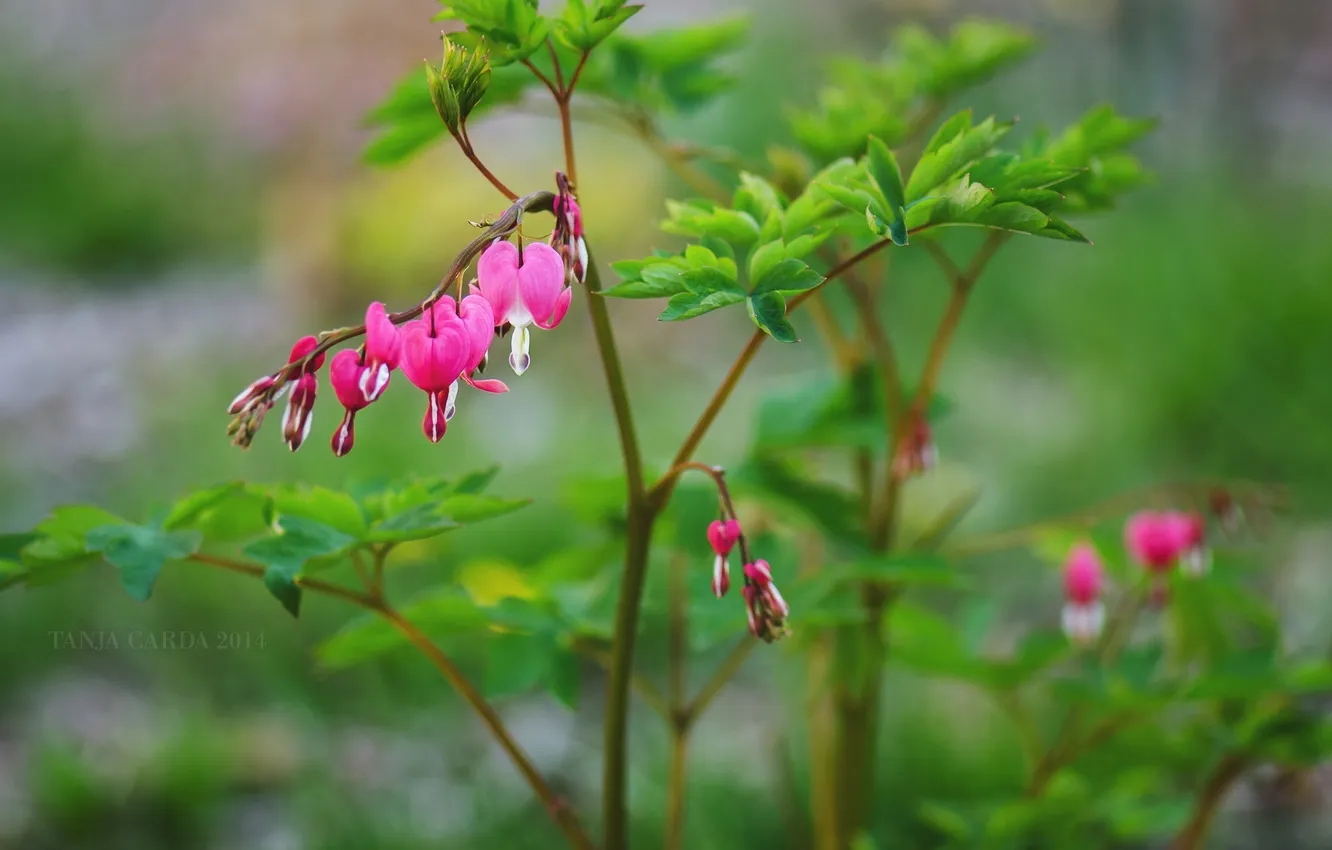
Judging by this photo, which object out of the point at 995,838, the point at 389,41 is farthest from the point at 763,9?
the point at 995,838

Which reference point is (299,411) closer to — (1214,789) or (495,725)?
(495,725)

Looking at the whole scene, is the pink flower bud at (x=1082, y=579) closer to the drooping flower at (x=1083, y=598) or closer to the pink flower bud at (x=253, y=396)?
the drooping flower at (x=1083, y=598)

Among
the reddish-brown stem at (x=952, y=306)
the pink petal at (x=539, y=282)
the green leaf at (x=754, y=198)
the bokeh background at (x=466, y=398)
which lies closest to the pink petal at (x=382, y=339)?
the pink petal at (x=539, y=282)

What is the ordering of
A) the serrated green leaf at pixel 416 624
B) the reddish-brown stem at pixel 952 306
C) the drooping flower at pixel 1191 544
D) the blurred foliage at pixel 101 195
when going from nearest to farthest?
1. the serrated green leaf at pixel 416 624
2. the reddish-brown stem at pixel 952 306
3. the drooping flower at pixel 1191 544
4. the blurred foliage at pixel 101 195

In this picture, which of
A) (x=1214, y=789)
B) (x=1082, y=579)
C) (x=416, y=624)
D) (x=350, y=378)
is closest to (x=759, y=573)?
(x=350, y=378)

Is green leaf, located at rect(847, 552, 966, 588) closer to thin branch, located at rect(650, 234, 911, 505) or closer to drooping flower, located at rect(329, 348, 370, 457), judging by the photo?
Answer: thin branch, located at rect(650, 234, 911, 505)

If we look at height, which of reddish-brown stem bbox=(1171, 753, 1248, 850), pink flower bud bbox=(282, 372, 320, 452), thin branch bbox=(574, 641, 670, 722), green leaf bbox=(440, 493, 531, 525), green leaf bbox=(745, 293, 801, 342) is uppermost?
green leaf bbox=(745, 293, 801, 342)

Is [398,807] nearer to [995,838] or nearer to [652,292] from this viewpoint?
[995,838]

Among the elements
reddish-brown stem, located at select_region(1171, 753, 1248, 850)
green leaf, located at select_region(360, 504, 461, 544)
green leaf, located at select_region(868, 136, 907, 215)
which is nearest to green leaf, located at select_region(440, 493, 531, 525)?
green leaf, located at select_region(360, 504, 461, 544)
